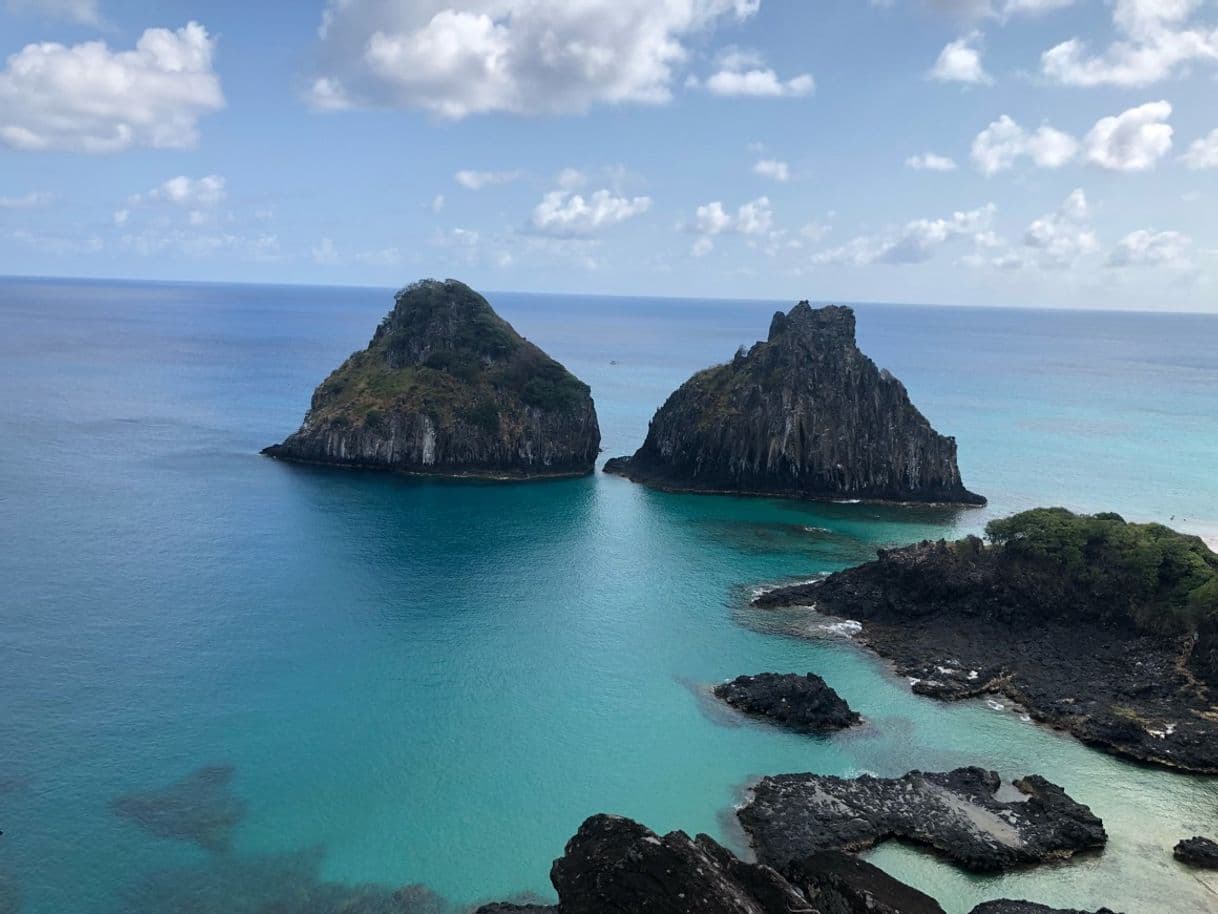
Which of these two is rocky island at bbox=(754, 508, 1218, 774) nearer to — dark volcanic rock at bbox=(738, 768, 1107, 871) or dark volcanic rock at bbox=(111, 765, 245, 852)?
dark volcanic rock at bbox=(738, 768, 1107, 871)

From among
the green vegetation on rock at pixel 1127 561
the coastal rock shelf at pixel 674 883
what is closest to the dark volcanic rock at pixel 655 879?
the coastal rock shelf at pixel 674 883

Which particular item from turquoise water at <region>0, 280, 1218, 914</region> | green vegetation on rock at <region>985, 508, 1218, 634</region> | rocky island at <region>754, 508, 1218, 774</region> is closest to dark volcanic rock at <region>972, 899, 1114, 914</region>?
turquoise water at <region>0, 280, 1218, 914</region>

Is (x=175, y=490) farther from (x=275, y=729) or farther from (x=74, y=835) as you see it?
(x=74, y=835)

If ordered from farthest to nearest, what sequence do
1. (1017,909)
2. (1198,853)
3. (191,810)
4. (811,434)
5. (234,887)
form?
(811,434)
(191,810)
(1198,853)
(234,887)
(1017,909)

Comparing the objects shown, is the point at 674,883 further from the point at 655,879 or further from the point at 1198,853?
the point at 1198,853

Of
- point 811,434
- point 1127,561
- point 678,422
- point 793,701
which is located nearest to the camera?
point 793,701

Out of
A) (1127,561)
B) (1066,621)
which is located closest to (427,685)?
(1066,621)
